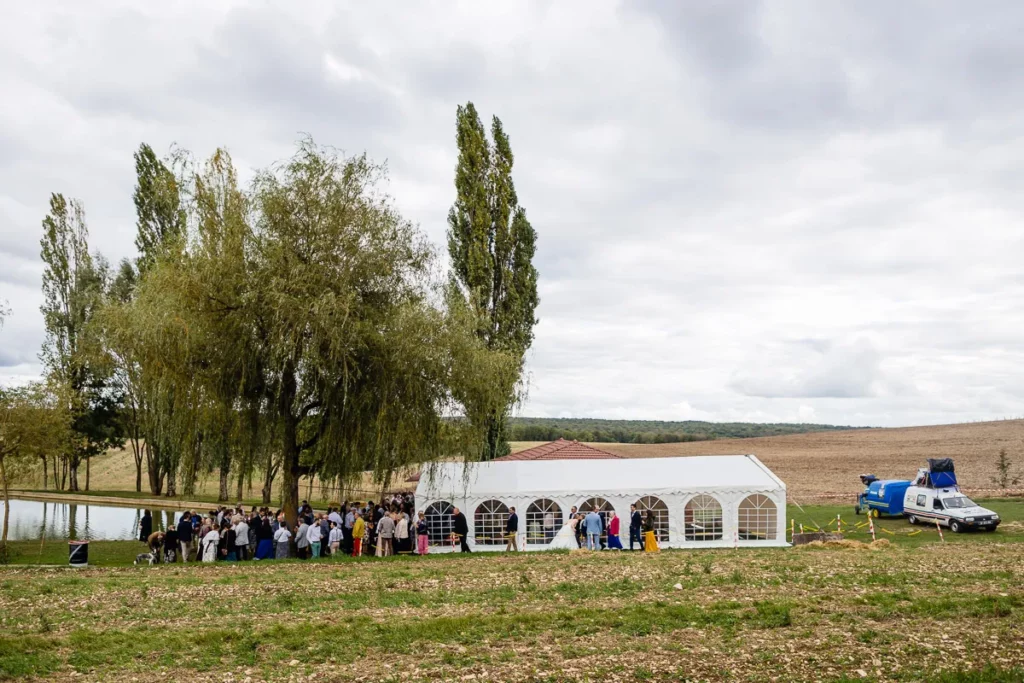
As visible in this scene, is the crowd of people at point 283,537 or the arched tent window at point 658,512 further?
the arched tent window at point 658,512

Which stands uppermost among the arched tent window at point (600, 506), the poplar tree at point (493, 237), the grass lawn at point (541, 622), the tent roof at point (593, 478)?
the poplar tree at point (493, 237)

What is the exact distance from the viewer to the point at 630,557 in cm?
1992

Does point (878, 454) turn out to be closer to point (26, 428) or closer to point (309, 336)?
point (309, 336)

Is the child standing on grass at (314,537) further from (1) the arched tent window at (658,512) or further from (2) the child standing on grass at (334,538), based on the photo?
(1) the arched tent window at (658,512)

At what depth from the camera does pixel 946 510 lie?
27.5 metres

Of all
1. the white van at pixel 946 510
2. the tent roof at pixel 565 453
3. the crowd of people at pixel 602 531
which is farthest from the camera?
the tent roof at pixel 565 453

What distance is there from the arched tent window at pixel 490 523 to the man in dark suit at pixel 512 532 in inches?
9.4

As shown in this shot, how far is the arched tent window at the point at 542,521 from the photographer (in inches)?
966

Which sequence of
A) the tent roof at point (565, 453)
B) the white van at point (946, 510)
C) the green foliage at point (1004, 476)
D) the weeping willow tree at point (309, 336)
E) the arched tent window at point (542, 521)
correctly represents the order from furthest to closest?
the green foliage at point (1004, 476), the tent roof at point (565, 453), the white van at point (946, 510), the arched tent window at point (542, 521), the weeping willow tree at point (309, 336)

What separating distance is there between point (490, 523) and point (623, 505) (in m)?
3.98

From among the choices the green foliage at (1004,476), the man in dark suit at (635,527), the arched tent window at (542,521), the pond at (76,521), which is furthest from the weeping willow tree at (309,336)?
the green foliage at (1004,476)

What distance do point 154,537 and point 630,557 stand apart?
12.6m

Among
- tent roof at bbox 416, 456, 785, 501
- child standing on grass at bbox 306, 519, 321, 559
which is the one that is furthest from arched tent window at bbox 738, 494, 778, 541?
child standing on grass at bbox 306, 519, 321, 559

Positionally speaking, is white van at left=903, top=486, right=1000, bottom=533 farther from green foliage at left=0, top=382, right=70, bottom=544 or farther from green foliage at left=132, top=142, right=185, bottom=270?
green foliage at left=132, top=142, right=185, bottom=270
